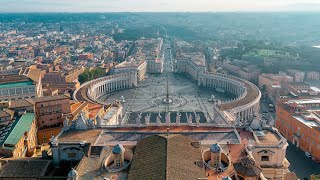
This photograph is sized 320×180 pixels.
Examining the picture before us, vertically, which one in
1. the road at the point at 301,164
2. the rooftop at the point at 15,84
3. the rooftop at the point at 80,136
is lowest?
the road at the point at 301,164

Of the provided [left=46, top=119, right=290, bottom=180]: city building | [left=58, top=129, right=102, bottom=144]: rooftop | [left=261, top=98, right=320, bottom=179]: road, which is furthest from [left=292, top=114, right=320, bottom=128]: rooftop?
[left=58, top=129, right=102, bottom=144]: rooftop

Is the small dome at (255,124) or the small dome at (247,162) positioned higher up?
the small dome at (255,124)

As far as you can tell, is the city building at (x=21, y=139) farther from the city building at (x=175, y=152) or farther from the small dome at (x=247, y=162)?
the small dome at (x=247, y=162)

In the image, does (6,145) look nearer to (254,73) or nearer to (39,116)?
(39,116)

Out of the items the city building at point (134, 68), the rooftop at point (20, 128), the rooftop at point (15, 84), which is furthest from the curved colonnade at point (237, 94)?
the rooftop at point (15, 84)

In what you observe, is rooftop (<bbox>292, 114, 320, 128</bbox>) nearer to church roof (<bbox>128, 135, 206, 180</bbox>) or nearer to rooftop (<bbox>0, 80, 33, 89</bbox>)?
church roof (<bbox>128, 135, 206, 180</bbox>)

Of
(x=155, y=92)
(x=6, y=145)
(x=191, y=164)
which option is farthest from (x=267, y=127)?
(x=155, y=92)

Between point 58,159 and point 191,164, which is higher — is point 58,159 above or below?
below
